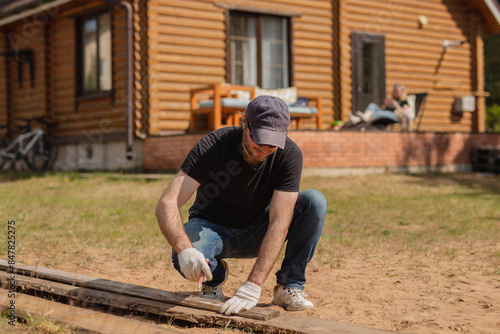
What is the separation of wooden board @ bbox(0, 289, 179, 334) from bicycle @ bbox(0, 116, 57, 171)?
1000 cm

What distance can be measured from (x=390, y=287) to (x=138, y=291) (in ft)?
6.12

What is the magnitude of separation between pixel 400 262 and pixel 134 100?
7.57 meters

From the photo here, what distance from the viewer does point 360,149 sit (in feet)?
35.4

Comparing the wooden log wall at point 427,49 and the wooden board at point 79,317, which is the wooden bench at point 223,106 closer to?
the wooden log wall at point 427,49

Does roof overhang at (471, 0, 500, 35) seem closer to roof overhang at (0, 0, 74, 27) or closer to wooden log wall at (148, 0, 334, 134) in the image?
wooden log wall at (148, 0, 334, 134)

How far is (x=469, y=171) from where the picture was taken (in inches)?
492

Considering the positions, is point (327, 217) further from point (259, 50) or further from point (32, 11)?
point (32, 11)

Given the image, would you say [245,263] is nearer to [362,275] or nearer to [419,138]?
[362,275]

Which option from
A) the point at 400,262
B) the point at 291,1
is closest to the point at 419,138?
the point at 291,1

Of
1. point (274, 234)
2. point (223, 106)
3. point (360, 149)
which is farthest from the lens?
point (360, 149)

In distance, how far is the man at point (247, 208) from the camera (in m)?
3.04

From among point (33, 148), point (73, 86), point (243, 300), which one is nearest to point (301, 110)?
point (73, 86)

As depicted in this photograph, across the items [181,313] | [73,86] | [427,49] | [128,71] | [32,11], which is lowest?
[181,313]

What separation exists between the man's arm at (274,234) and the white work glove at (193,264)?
0.93 feet
